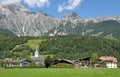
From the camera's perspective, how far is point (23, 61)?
19712 centimetres

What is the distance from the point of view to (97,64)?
162125 mm

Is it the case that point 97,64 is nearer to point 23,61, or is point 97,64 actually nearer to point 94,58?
point 94,58

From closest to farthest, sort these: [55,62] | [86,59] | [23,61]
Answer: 1. [55,62]
2. [86,59]
3. [23,61]

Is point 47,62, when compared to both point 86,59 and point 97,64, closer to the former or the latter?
point 97,64

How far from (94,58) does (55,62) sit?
20.2 m

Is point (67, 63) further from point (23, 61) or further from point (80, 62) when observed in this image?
point (23, 61)

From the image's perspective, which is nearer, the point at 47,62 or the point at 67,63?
the point at 47,62

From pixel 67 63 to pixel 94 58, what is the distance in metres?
14.6

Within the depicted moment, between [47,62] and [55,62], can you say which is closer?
[47,62]

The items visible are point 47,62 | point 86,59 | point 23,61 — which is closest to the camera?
point 47,62

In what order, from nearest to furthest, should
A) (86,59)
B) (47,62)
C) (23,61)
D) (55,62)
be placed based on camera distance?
(47,62), (55,62), (86,59), (23,61)

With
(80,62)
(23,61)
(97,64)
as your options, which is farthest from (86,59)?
(23,61)

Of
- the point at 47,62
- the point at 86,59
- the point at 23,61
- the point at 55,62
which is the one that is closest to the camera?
the point at 47,62

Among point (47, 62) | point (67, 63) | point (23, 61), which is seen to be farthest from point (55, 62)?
point (23, 61)
